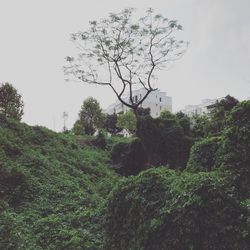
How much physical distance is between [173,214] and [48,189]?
9.60 meters

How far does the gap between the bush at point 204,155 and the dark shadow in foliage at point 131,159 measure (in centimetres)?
1146

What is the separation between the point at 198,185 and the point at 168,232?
777 mm

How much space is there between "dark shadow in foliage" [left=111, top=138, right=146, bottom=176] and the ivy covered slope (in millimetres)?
736

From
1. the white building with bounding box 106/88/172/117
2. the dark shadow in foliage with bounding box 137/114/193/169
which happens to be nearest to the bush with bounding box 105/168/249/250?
the dark shadow in foliage with bounding box 137/114/193/169

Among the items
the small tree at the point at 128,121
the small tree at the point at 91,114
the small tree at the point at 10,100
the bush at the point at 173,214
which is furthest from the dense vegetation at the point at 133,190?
the small tree at the point at 91,114

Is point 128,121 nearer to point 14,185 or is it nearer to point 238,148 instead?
point 14,185

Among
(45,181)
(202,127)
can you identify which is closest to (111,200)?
(45,181)

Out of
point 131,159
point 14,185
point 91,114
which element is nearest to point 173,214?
point 14,185

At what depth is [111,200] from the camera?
24.2 ft

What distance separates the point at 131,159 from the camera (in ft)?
70.3

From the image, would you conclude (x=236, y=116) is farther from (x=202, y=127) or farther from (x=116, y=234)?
(x=202, y=127)

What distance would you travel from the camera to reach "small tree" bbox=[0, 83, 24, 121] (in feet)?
102

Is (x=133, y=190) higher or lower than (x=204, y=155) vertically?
lower

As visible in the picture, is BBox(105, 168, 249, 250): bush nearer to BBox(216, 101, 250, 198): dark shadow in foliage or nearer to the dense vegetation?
the dense vegetation
